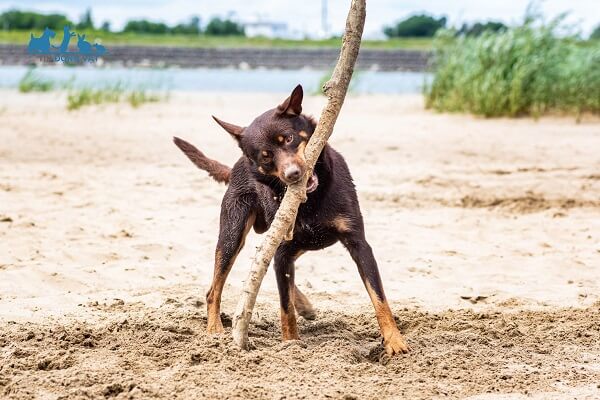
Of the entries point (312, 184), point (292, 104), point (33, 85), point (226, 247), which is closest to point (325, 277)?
point (226, 247)

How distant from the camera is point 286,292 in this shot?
518 cm

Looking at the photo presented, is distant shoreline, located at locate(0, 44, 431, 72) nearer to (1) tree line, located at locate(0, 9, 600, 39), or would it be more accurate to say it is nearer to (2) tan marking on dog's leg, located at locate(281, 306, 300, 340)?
(1) tree line, located at locate(0, 9, 600, 39)

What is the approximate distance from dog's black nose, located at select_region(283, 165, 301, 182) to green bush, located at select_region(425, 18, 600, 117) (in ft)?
37.4

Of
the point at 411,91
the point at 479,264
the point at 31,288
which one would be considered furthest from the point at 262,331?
the point at 411,91

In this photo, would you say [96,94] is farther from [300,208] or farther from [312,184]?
[312,184]

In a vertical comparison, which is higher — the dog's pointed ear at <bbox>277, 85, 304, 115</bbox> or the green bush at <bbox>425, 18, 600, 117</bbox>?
the dog's pointed ear at <bbox>277, 85, 304, 115</bbox>

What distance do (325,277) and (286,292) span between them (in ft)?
5.43

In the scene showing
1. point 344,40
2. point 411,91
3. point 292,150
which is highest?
point 344,40

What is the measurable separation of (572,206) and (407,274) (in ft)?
9.83

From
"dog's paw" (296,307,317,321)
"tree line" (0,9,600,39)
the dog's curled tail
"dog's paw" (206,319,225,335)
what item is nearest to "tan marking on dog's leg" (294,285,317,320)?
"dog's paw" (296,307,317,321)

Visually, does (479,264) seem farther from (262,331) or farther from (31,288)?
(31,288)

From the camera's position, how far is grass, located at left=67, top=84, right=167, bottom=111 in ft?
56.6

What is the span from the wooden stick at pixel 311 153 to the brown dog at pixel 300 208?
0.26ft

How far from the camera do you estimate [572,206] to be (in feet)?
29.8
